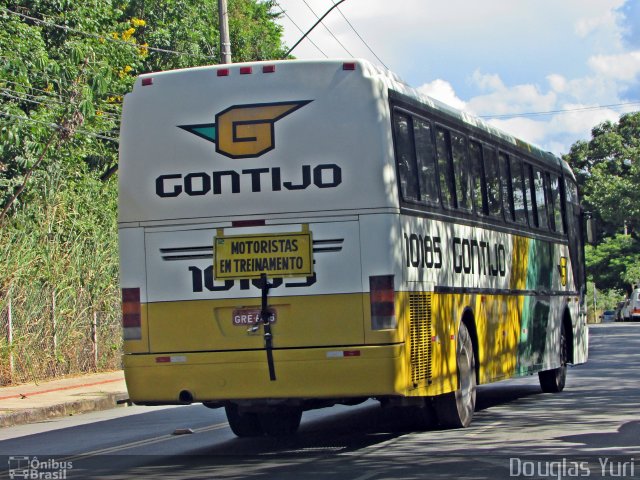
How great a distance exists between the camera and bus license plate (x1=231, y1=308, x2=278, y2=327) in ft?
37.6

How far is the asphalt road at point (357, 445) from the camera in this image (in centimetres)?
1059

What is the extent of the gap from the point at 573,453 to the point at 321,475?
2.38 metres

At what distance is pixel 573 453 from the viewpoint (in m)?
11.2

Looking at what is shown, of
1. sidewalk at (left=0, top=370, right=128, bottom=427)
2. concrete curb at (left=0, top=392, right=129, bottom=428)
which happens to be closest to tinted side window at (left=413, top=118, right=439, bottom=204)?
concrete curb at (left=0, top=392, right=129, bottom=428)

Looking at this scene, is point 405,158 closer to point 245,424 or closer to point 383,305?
point 383,305

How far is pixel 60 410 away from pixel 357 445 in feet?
23.9

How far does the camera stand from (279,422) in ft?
45.4

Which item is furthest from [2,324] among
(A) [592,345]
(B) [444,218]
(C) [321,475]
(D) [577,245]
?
(A) [592,345]

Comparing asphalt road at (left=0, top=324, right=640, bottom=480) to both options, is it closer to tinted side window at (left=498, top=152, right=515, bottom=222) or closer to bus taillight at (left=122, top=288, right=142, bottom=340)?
bus taillight at (left=122, top=288, right=142, bottom=340)

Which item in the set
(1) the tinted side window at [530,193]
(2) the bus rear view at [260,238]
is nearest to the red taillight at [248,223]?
(2) the bus rear view at [260,238]

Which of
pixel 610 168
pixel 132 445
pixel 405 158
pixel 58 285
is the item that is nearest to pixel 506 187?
pixel 405 158

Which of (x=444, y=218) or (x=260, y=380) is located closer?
(x=260, y=380)

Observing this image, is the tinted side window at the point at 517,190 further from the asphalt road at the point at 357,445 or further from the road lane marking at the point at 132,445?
the road lane marking at the point at 132,445

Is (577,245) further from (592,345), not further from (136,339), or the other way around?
(592,345)
